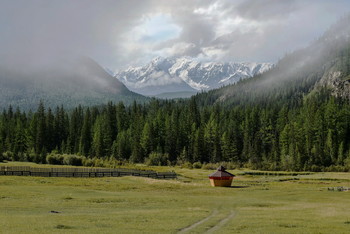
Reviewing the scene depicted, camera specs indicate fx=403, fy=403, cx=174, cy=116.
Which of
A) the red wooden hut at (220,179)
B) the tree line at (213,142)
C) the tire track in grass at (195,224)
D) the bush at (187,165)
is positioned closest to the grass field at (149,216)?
the tire track in grass at (195,224)

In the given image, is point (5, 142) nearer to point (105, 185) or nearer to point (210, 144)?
point (210, 144)

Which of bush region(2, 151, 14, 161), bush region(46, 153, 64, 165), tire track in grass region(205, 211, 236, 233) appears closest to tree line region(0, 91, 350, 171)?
bush region(2, 151, 14, 161)

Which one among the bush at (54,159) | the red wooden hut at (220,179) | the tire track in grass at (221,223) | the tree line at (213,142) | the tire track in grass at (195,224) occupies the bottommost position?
the tire track in grass at (221,223)

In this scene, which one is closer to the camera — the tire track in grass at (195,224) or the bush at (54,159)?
the tire track in grass at (195,224)

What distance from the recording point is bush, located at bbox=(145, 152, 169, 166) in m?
173

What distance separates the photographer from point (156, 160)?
173 meters

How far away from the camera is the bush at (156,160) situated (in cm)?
17262

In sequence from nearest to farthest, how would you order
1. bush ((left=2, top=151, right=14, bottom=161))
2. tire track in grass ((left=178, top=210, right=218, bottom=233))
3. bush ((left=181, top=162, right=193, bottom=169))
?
tire track in grass ((left=178, top=210, right=218, bottom=233)), bush ((left=2, top=151, right=14, bottom=161)), bush ((left=181, top=162, right=193, bottom=169))

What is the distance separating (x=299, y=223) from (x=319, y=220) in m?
3.30

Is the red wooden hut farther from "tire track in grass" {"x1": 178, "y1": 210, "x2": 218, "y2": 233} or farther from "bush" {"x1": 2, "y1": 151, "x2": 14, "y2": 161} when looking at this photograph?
"bush" {"x1": 2, "y1": 151, "x2": 14, "y2": 161}

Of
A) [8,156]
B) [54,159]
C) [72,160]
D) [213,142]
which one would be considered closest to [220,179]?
[72,160]

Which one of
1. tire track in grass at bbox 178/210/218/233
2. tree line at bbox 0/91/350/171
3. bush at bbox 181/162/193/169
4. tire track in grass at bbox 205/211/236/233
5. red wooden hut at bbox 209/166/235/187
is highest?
tree line at bbox 0/91/350/171

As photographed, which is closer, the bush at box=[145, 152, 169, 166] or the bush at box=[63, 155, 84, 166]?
the bush at box=[63, 155, 84, 166]

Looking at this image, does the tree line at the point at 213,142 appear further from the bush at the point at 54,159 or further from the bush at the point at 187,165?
the bush at the point at 187,165
